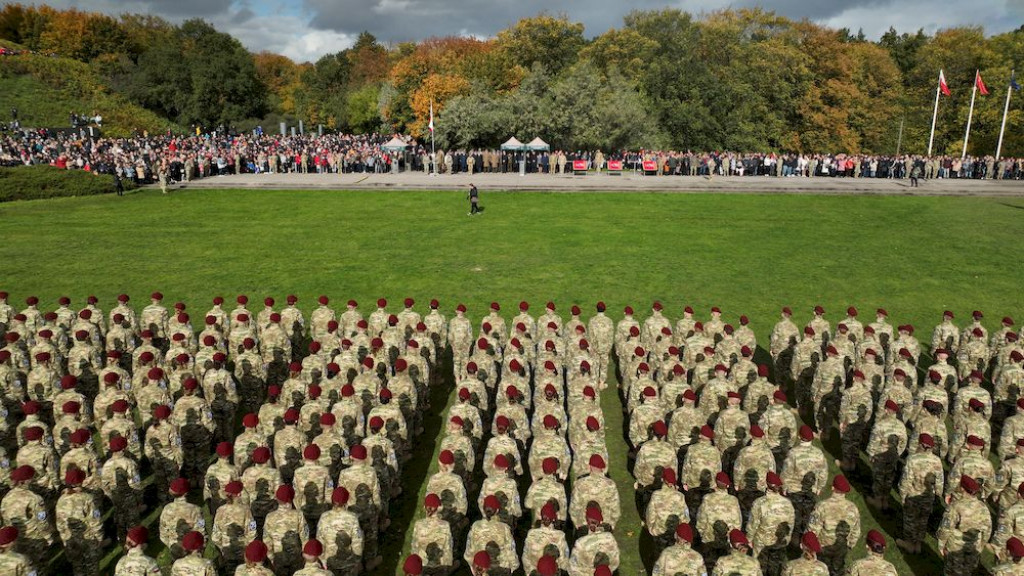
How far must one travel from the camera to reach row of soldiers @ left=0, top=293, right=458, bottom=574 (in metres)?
7.67

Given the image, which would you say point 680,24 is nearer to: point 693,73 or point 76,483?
point 693,73

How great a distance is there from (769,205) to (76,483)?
105ft

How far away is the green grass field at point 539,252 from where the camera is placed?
2008cm

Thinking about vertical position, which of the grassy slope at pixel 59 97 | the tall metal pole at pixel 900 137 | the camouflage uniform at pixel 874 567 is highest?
the grassy slope at pixel 59 97

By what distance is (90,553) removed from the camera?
7.99 metres

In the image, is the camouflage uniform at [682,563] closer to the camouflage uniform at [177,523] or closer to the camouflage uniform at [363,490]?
the camouflage uniform at [363,490]

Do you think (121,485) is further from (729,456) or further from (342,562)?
(729,456)

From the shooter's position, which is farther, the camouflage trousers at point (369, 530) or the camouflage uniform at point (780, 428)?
the camouflage uniform at point (780, 428)

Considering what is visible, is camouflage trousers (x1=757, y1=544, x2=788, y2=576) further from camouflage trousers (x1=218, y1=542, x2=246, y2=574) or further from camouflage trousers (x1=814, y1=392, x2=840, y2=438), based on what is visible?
camouflage trousers (x1=218, y1=542, x2=246, y2=574)

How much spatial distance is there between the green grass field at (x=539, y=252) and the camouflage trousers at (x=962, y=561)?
11.8ft

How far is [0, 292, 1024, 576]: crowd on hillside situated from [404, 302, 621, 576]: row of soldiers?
3 centimetres

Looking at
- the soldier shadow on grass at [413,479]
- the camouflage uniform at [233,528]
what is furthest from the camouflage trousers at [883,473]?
the camouflage uniform at [233,528]

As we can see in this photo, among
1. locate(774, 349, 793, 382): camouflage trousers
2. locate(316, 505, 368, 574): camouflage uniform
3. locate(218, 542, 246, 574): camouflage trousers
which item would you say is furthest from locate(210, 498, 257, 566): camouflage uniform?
locate(774, 349, 793, 382): camouflage trousers

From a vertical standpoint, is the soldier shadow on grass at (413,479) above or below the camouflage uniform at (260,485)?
below
